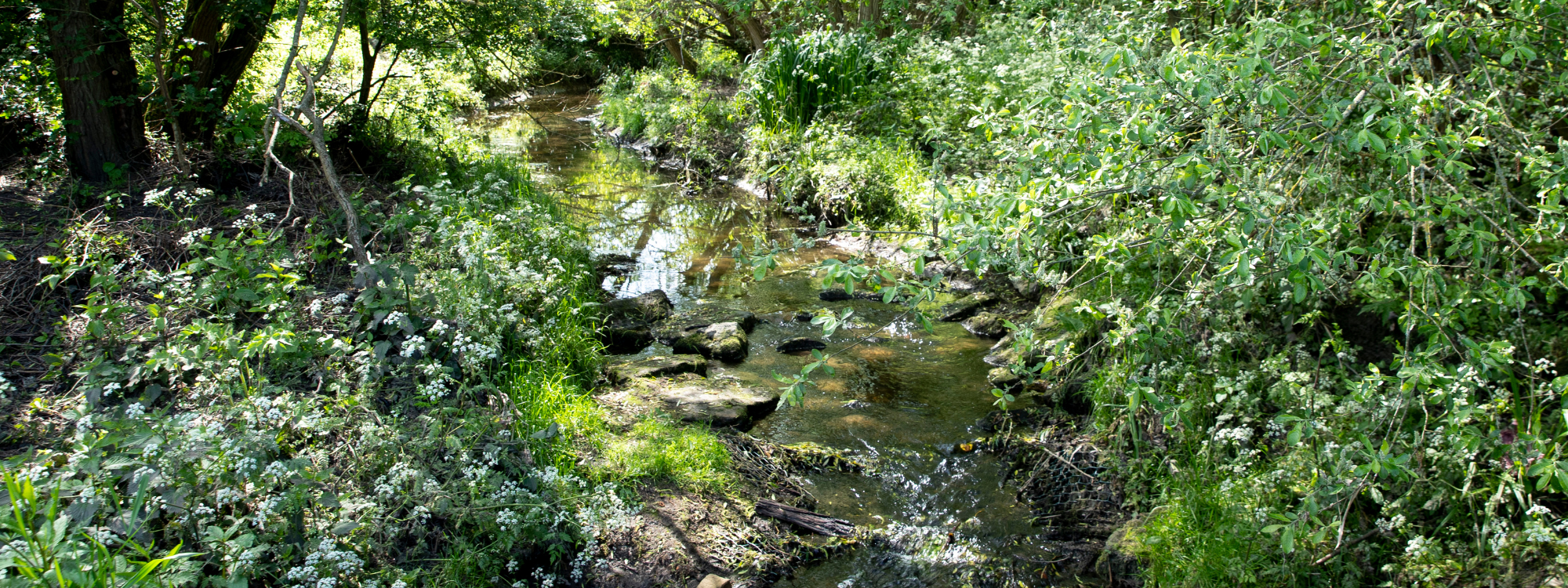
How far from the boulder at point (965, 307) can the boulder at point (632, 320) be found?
2115mm

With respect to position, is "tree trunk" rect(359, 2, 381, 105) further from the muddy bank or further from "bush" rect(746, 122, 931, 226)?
"bush" rect(746, 122, 931, 226)

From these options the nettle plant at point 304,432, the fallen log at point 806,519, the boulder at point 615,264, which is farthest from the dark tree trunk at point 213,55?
the fallen log at point 806,519

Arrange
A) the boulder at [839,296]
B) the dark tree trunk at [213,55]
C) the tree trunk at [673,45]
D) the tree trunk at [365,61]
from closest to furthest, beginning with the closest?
the dark tree trunk at [213,55]
the boulder at [839,296]
the tree trunk at [365,61]
the tree trunk at [673,45]

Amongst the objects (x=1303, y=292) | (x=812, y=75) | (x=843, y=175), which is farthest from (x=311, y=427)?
(x=812, y=75)

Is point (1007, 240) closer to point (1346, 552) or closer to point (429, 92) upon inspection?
point (1346, 552)

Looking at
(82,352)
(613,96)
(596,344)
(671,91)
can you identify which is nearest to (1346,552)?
(596,344)

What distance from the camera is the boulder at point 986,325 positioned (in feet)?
21.0

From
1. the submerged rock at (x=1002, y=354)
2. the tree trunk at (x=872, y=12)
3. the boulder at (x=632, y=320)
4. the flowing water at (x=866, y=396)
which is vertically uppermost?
the tree trunk at (x=872, y=12)

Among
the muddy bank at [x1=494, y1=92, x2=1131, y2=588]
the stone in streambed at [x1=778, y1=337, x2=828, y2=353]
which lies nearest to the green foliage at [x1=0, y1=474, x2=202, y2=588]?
the muddy bank at [x1=494, y1=92, x2=1131, y2=588]

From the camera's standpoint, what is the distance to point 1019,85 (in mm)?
7945

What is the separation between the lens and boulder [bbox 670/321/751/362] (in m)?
6.03

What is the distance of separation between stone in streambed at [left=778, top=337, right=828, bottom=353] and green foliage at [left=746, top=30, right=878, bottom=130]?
15.9ft

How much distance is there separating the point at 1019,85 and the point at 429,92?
17.2ft

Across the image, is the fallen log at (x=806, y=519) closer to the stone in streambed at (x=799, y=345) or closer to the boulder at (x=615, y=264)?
the stone in streambed at (x=799, y=345)
